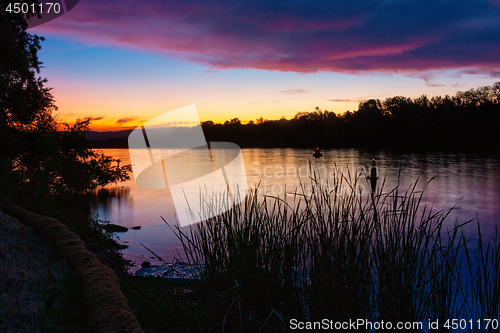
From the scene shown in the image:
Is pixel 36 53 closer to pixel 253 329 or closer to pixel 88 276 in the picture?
pixel 88 276

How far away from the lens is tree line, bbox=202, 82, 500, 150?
68556 millimetres

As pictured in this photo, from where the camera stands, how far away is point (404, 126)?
80.6 meters

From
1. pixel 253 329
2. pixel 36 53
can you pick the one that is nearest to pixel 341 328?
pixel 253 329

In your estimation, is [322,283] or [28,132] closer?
[322,283]

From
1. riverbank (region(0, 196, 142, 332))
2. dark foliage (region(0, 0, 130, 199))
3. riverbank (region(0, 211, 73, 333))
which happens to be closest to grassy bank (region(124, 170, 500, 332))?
riverbank (region(0, 196, 142, 332))

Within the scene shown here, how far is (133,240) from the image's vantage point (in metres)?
11.1

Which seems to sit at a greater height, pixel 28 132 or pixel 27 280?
pixel 28 132

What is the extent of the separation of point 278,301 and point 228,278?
1.89 feet

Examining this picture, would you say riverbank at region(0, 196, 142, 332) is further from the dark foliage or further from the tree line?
the tree line
